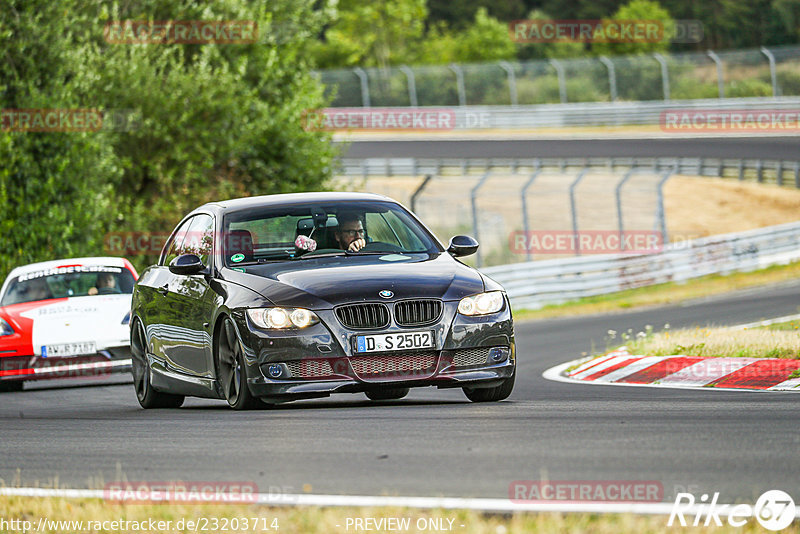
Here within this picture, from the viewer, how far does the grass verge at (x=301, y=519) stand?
4.78 meters

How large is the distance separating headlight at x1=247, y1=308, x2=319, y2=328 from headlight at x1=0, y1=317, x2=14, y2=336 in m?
7.04

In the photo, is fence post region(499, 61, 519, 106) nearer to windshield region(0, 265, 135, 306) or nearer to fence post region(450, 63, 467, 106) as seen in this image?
fence post region(450, 63, 467, 106)

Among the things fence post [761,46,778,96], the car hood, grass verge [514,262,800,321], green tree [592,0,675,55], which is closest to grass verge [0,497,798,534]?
the car hood

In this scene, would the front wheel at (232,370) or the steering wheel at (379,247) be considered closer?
the front wheel at (232,370)

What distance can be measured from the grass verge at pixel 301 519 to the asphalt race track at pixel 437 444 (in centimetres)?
48

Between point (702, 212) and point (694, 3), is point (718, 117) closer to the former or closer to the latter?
point (702, 212)

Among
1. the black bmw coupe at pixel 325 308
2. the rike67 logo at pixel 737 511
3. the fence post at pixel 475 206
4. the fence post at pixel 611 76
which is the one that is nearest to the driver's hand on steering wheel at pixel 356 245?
the black bmw coupe at pixel 325 308

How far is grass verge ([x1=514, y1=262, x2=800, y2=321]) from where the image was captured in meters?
25.0

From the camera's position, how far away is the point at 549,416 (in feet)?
26.9

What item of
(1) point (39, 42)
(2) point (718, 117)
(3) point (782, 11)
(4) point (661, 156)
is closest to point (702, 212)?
(4) point (661, 156)

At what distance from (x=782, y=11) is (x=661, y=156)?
4274 cm

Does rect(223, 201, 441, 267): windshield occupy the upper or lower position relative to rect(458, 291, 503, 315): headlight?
upper

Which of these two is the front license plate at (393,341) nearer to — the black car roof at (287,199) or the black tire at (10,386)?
the black car roof at (287,199)

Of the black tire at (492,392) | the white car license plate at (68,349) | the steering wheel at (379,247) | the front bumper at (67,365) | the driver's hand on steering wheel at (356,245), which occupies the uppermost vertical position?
the driver's hand on steering wheel at (356,245)
